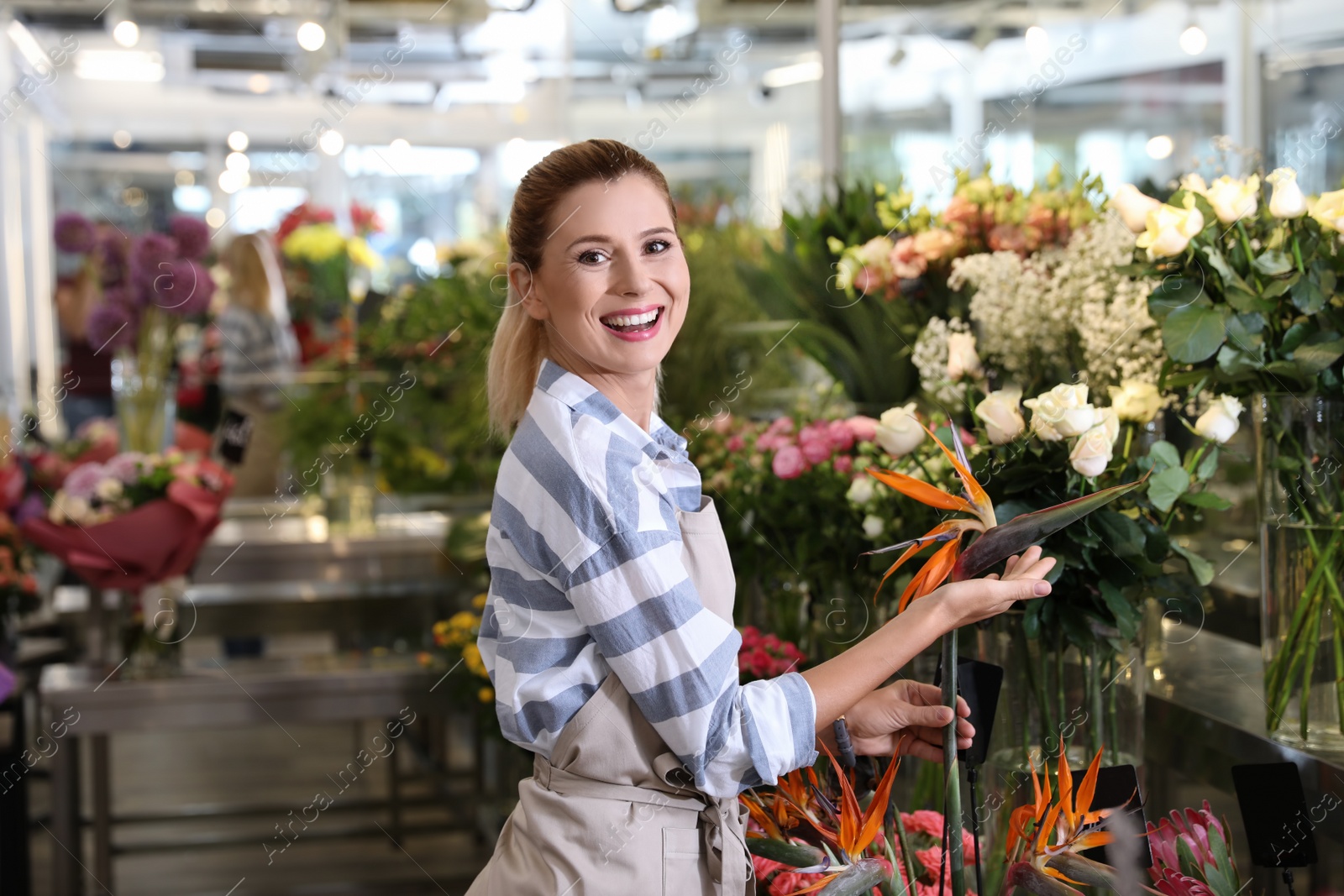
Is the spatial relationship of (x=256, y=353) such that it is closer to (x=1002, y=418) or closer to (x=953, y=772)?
(x=1002, y=418)

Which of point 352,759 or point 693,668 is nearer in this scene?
point 693,668

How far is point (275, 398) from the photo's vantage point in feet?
15.5

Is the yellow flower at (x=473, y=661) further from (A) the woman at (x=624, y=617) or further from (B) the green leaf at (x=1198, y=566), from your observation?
(B) the green leaf at (x=1198, y=566)

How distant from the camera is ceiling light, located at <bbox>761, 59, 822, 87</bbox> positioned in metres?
3.25

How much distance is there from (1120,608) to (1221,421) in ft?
0.76

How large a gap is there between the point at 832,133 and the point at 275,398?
254cm

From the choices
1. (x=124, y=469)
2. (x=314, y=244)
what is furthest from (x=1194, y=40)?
(x=314, y=244)

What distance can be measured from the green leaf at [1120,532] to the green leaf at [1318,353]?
25cm

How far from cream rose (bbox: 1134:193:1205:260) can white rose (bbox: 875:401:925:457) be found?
315 millimetres

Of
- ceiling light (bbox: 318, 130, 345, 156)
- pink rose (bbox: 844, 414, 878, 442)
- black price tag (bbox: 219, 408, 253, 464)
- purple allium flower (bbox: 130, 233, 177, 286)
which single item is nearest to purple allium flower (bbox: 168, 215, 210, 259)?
purple allium flower (bbox: 130, 233, 177, 286)

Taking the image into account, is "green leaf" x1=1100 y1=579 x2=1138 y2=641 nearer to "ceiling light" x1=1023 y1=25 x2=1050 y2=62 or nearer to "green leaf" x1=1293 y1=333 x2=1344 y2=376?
"green leaf" x1=1293 y1=333 x2=1344 y2=376

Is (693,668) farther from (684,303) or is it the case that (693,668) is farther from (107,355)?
(107,355)

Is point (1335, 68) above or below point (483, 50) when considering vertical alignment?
below

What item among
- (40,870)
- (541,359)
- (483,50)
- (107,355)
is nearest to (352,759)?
(40,870)
